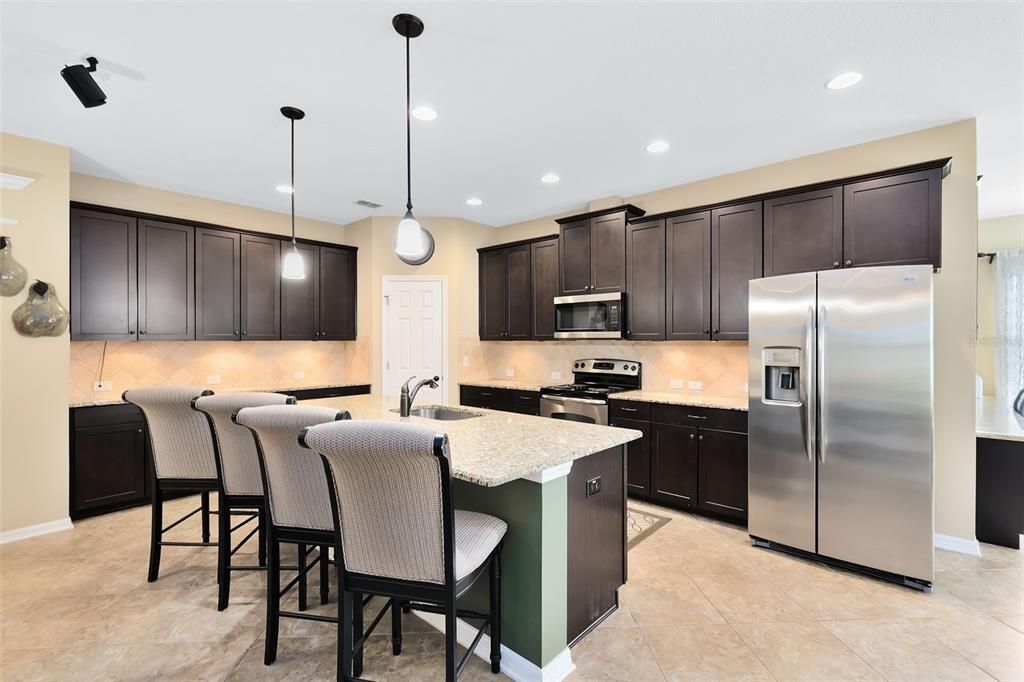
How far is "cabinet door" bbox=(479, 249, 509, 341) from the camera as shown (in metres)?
5.49

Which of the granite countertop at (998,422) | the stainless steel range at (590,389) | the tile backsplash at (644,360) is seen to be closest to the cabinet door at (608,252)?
the tile backsplash at (644,360)

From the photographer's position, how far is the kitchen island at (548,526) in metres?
1.82

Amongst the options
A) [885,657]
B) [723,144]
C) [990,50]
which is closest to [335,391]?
[723,144]

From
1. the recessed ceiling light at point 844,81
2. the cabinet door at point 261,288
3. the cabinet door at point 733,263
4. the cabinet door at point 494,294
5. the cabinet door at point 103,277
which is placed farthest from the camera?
the cabinet door at point 494,294

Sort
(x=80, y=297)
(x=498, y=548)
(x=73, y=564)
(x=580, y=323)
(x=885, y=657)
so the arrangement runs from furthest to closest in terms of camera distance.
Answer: (x=580, y=323)
(x=80, y=297)
(x=73, y=564)
(x=885, y=657)
(x=498, y=548)

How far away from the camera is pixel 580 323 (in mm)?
4719

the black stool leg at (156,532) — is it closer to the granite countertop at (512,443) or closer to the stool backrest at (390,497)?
the granite countertop at (512,443)

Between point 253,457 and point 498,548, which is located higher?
point 253,457

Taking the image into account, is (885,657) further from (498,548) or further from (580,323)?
(580,323)

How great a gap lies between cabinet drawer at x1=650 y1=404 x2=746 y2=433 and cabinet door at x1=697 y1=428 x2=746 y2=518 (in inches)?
2.1

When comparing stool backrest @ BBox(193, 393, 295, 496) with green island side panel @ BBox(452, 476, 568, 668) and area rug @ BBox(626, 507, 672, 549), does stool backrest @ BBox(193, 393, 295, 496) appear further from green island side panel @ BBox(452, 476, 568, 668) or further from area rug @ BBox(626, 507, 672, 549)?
area rug @ BBox(626, 507, 672, 549)

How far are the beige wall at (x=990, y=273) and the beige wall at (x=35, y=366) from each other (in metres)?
8.89

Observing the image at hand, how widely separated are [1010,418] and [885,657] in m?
3.20

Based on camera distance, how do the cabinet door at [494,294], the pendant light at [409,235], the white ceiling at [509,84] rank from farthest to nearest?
the cabinet door at [494,294] < the pendant light at [409,235] < the white ceiling at [509,84]
